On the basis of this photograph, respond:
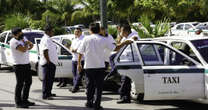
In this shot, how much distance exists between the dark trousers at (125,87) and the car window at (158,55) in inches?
29.5

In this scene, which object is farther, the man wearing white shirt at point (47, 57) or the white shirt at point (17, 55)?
the man wearing white shirt at point (47, 57)

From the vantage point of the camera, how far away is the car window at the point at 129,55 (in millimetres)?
8814

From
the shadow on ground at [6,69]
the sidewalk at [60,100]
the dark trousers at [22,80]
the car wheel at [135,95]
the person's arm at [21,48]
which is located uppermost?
the person's arm at [21,48]

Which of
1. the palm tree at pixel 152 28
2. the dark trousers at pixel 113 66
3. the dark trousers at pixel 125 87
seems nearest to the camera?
the dark trousers at pixel 125 87

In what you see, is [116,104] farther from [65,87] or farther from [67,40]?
[67,40]

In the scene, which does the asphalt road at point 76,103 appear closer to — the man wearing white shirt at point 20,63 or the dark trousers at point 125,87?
the dark trousers at point 125,87

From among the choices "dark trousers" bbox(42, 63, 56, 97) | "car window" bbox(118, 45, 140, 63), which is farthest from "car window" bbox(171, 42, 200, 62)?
"dark trousers" bbox(42, 63, 56, 97)

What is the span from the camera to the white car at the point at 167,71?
24.7ft

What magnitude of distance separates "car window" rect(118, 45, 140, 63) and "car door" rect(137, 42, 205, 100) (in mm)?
851

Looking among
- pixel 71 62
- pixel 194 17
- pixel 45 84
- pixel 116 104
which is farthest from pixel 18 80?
pixel 194 17

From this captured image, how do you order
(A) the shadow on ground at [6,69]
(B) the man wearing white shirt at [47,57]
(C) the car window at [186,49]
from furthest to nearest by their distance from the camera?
(A) the shadow on ground at [6,69] < (B) the man wearing white shirt at [47,57] < (C) the car window at [186,49]

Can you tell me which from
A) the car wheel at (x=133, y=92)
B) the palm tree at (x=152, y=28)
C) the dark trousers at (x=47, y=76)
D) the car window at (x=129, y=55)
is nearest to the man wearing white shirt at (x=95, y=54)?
the car window at (x=129, y=55)

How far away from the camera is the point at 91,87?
820cm

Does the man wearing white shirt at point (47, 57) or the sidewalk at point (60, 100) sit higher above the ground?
the man wearing white shirt at point (47, 57)
